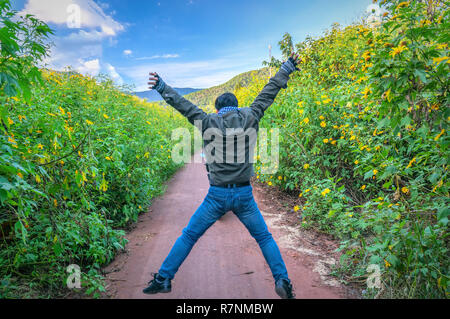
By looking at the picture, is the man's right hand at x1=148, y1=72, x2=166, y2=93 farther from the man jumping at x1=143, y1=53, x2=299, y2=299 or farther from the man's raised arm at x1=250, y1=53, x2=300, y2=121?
the man's raised arm at x1=250, y1=53, x2=300, y2=121

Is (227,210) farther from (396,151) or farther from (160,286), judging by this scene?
(396,151)

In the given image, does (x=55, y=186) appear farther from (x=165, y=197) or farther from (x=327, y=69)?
(x=327, y=69)

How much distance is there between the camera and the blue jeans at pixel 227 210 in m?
2.47

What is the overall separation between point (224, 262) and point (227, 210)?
132cm

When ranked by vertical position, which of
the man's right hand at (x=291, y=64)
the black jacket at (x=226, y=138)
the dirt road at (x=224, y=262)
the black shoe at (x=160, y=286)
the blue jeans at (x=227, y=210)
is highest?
the man's right hand at (x=291, y=64)

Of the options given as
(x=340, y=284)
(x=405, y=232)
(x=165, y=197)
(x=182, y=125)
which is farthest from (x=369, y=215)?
(x=182, y=125)

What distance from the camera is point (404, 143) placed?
370cm

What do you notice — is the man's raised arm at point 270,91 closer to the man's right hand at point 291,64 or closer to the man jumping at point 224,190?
the man's right hand at point 291,64

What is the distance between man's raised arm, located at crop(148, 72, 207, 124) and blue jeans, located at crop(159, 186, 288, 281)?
2.26 ft

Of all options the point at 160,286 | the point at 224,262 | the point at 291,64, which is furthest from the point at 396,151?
the point at 160,286

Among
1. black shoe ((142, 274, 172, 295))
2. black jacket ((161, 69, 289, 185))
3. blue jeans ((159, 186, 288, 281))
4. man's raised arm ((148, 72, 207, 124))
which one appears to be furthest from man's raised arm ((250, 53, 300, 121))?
black shoe ((142, 274, 172, 295))

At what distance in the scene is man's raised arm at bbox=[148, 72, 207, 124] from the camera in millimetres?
2533

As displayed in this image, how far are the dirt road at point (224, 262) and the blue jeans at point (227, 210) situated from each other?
0.47 metres

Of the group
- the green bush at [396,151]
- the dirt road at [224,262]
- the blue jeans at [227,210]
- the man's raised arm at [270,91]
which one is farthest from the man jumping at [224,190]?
the green bush at [396,151]
